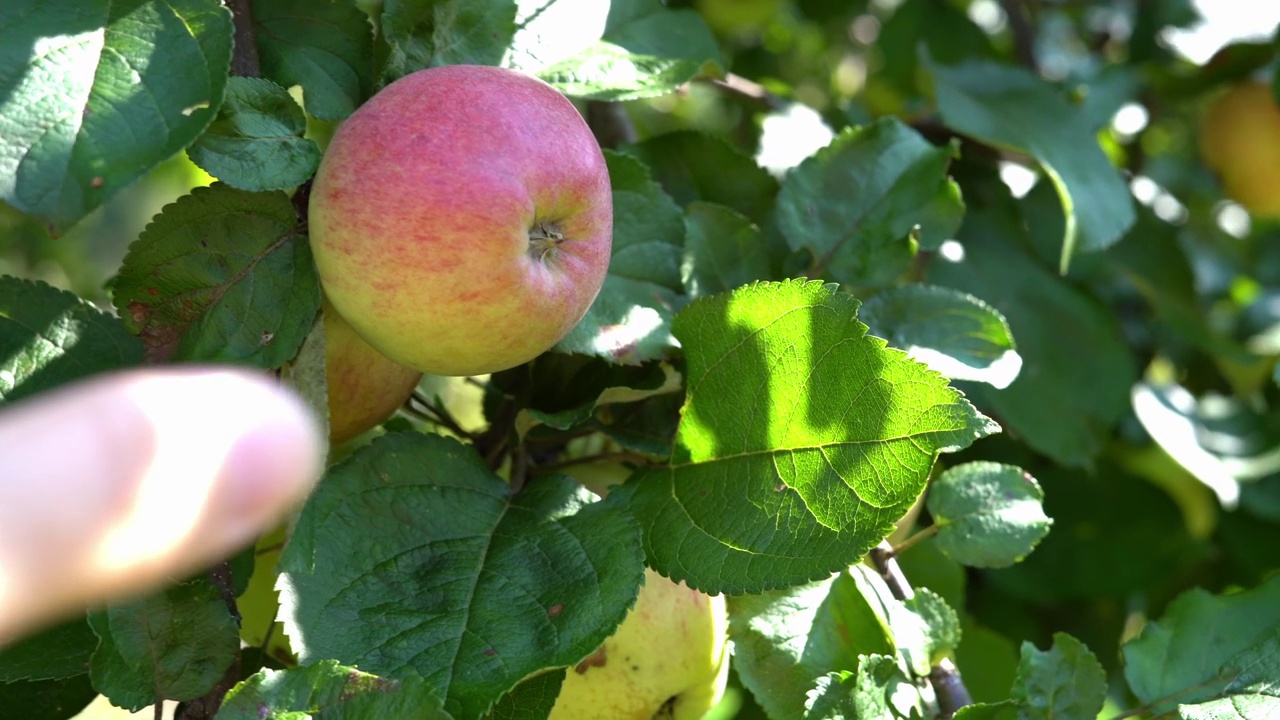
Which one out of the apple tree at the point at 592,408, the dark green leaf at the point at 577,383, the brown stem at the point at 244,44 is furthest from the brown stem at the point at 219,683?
the brown stem at the point at 244,44

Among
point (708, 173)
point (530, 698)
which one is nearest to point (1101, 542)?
point (708, 173)

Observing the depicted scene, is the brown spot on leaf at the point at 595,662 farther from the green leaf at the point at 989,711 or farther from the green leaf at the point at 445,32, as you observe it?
the green leaf at the point at 445,32

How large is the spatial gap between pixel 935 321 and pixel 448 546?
47 cm

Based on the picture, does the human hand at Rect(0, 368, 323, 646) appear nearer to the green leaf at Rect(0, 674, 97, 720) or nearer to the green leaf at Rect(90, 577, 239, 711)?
the green leaf at Rect(90, 577, 239, 711)

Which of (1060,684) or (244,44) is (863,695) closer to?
(1060,684)

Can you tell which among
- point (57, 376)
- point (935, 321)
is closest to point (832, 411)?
point (935, 321)

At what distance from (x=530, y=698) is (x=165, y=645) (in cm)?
24

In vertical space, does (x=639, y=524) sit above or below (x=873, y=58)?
above

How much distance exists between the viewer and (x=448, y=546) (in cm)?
81

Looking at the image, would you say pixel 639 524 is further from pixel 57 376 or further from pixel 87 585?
pixel 87 585

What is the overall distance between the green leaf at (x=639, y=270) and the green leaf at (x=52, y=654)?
0.42m

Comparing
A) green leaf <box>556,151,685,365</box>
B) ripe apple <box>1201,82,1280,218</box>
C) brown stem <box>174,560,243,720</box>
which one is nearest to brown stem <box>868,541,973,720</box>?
green leaf <box>556,151,685,365</box>

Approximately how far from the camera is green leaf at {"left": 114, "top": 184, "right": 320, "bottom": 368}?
2.49 ft

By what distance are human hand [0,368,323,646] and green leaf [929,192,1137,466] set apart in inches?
45.2
